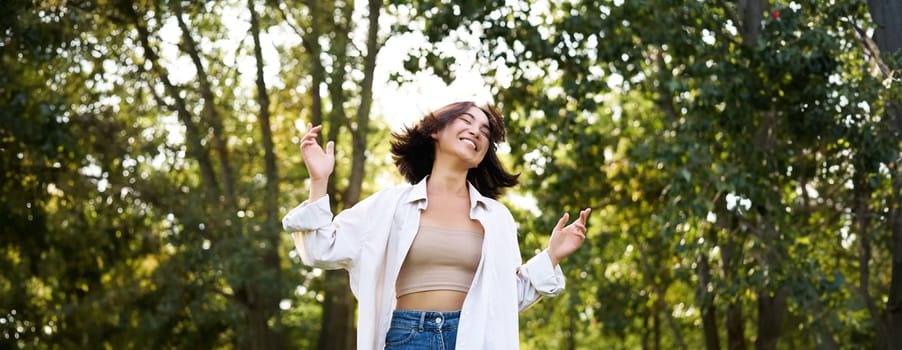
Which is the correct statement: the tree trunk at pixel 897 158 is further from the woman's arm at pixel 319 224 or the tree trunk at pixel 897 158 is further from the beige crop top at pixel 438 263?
the woman's arm at pixel 319 224

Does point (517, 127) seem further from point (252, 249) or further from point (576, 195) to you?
point (252, 249)

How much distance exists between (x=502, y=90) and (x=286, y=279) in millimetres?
4413

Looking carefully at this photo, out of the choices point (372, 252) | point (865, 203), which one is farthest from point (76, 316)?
point (372, 252)

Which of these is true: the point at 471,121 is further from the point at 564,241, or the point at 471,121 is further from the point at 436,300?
the point at 436,300

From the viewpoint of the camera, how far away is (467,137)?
4.55 metres

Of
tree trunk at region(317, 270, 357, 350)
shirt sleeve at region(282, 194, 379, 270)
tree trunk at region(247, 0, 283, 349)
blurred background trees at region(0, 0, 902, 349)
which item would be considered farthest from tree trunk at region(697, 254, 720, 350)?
shirt sleeve at region(282, 194, 379, 270)

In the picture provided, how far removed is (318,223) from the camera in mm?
4117

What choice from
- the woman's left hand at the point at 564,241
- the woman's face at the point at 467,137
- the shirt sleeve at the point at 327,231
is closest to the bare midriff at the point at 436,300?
the shirt sleeve at the point at 327,231

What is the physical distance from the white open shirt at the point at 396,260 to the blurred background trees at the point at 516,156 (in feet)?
15.1

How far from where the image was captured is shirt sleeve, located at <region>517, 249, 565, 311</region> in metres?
4.48

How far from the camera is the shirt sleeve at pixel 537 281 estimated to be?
176 inches

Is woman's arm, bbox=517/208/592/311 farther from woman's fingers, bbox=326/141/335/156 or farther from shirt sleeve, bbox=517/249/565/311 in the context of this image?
woman's fingers, bbox=326/141/335/156

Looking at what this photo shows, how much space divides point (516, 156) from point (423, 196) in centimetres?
832

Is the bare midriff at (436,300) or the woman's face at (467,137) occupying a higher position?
the woman's face at (467,137)
